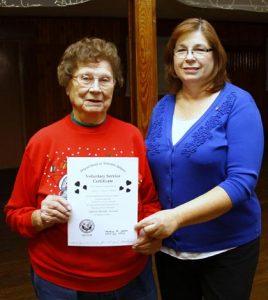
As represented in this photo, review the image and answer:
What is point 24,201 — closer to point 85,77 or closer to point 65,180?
point 65,180

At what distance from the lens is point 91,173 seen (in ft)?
4.05

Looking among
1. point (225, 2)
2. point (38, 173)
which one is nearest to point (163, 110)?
point (38, 173)

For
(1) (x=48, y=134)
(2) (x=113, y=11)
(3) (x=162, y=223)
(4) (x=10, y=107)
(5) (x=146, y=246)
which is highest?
(2) (x=113, y=11)

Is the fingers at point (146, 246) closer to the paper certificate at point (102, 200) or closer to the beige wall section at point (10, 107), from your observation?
the paper certificate at point (102, 200)

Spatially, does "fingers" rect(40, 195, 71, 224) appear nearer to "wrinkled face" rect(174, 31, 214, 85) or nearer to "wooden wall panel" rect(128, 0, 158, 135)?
"wrinkled face" rect(174, 31, 214, 85)

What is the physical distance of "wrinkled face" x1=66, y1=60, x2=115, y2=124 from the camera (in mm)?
1288

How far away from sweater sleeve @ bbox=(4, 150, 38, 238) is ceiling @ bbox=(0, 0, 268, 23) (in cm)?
380

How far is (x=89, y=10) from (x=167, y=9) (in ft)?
3.45

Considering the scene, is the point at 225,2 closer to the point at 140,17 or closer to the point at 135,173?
the point at 140,17

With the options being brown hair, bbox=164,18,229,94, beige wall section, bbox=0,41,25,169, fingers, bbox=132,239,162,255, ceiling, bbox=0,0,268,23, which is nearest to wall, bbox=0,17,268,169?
beige wall section, bbox=0,41,25,169

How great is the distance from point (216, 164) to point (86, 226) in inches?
17.6

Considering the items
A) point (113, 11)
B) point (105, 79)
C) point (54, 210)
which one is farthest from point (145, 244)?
point (113, 11)

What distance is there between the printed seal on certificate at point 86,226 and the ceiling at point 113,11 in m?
3.94

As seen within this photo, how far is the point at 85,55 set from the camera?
4.23 feet
